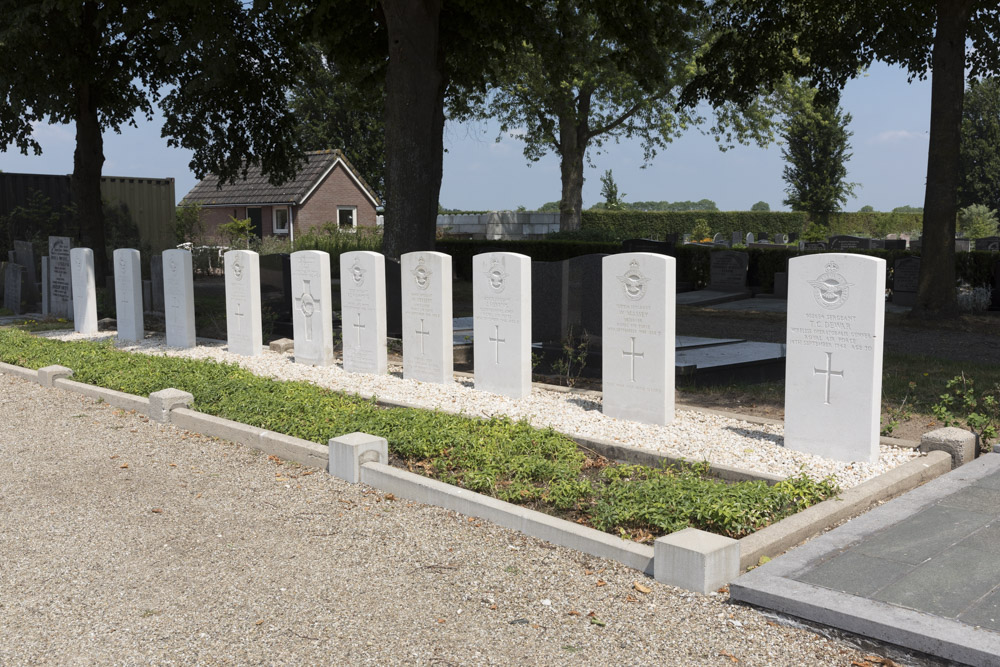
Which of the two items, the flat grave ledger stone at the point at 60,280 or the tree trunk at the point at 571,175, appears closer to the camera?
the flat grave ledger stone at the point at 60,280

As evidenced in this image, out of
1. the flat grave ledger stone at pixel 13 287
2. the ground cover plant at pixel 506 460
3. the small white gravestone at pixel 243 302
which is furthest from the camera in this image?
the flat grave ledger stone at pixel 13 287

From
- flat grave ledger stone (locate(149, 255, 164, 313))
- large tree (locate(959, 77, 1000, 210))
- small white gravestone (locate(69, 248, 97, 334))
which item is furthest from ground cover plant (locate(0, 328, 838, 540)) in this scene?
large tree (locate(959, 77, 1000, 210))

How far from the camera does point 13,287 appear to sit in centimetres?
1786

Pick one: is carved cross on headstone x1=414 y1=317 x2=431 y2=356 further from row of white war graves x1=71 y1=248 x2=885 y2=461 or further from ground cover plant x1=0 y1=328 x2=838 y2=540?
ground cover plant x1=0 y1=328 x2=838 y2=540

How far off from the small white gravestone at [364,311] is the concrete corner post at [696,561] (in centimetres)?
593

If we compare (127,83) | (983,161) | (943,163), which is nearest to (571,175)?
(127,83)

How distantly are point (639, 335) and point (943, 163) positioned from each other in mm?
10144

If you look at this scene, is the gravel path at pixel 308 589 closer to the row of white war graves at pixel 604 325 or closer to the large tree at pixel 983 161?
the row of white war graves at pixel 604 325

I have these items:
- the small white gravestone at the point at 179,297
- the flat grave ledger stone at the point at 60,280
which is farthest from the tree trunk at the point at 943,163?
the flat grave ledger stone at the point at 60,280

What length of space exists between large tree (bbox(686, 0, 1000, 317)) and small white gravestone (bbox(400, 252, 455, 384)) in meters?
9.97

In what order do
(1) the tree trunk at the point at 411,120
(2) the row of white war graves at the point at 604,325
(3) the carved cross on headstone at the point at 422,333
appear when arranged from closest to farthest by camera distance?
(2) the row of white war graves at the point at 604,325, (3) the carved cross on headstone at the point at 422,333, (1) the tree trunk at the point at 411,120

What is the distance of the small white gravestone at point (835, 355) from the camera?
625 centimetres

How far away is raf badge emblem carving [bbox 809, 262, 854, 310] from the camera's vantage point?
249 inches

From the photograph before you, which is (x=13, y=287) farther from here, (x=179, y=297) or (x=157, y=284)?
(x=179, y=297)
